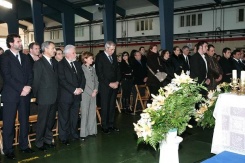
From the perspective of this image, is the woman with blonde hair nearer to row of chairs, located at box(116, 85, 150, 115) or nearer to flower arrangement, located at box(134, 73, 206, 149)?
row of chairs, located at box(116, 85, 150, 115)

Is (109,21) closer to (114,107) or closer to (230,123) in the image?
(114,107)

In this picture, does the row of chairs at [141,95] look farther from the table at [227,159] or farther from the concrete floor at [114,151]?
the table at [227,159]

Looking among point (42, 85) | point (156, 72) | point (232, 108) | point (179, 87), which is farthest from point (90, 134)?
point (179, 87)

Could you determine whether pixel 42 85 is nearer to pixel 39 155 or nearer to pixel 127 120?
pixel 39 155

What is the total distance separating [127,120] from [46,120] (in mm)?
→ 2669

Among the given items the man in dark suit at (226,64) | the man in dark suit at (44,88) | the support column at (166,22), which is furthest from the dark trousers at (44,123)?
the support column at (166,22)

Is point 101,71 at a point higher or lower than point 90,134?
higher

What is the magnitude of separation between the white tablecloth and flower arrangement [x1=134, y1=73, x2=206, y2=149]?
1.65 metres

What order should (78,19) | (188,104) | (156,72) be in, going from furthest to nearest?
(78,19) → (156,72) → (188,104)

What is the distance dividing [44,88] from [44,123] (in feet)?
1.81

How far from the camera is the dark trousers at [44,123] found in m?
4.39

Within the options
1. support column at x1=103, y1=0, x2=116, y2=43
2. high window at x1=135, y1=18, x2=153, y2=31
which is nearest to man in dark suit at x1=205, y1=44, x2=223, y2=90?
support column at x1=103, y1=0, x2=116, y2=43

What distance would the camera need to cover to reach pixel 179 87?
93.7 inches

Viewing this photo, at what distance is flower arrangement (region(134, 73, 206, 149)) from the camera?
2.18m
